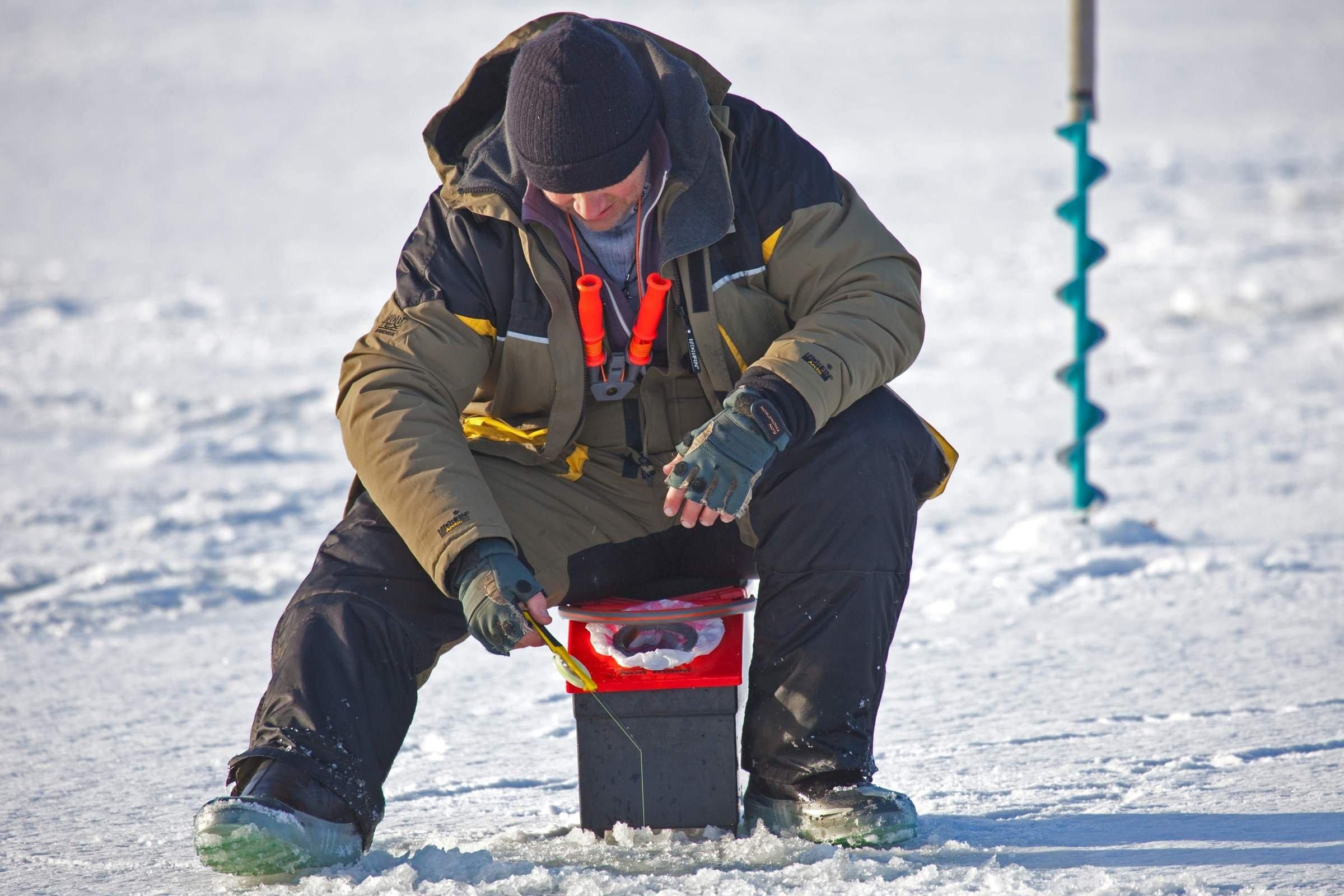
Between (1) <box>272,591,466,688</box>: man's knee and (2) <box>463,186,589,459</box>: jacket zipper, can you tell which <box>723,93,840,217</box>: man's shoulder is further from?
(1) <box>272,591,466,688</box>: man's knee

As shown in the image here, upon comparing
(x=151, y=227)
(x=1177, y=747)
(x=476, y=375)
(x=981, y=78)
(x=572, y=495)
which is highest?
(x=981, y=78)

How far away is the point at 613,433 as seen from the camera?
87.0 inches

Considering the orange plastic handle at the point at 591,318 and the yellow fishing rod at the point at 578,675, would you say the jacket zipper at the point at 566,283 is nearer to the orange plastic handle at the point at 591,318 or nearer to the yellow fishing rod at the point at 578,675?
the orange plastic handle at the point at 591,318

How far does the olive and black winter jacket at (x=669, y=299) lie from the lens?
2012mm

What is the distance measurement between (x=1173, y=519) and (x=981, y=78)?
24128mm

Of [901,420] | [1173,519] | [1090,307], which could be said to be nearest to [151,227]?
[1090,307]

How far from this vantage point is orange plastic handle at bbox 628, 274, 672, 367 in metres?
2.04

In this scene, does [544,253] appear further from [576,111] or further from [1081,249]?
[1081,249]

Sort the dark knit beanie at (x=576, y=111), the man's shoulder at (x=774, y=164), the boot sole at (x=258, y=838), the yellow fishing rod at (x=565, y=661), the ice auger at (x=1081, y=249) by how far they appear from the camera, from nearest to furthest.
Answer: the boot sole at (x=258, y=838) < the yellow fishing rod at (x=565, y=661) < the dark knit beanie at (x=576, y=111) < the man's shoulder at (x=774, y=164) < the ice auger at (x=1081, y=249)

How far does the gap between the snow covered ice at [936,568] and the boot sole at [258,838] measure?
1.9 inches

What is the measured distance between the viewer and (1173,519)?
165 inches

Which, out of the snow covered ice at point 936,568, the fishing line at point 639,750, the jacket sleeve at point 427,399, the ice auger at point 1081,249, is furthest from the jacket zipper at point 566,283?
the ice auger at point 1081,249

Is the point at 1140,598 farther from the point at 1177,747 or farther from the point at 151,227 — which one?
the point at 151,227

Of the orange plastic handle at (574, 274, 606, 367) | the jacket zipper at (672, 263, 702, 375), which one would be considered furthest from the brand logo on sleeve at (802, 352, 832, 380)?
the orange plastic handle at (574, 274, 606, 367)
